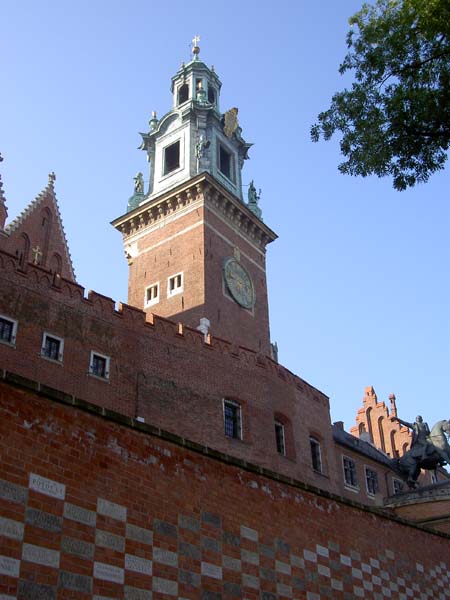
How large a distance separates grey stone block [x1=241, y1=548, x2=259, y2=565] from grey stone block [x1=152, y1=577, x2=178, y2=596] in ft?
4.40

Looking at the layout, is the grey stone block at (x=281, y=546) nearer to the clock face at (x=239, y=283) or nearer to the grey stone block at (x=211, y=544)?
the grey stone block at (x=211, y=544)

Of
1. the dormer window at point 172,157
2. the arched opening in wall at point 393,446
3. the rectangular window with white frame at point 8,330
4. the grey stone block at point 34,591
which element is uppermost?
the dormer window at point 172,157

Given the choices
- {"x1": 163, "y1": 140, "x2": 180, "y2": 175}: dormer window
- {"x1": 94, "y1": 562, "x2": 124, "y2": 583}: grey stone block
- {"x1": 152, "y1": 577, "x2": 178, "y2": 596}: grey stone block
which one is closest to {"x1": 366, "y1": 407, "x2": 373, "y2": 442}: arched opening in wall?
{"x1": 163, "y1": 140, "x2": 180, "y2": 175}: dormer window

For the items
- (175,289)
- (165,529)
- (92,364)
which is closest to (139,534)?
(165,529)

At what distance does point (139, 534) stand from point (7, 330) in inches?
609

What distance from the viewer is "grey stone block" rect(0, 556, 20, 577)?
705 centimetres

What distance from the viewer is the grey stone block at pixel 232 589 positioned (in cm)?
930

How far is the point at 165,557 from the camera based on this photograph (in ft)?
28.5

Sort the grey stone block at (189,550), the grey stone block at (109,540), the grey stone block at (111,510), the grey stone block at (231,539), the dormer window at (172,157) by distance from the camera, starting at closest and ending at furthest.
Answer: the grey stone block at (109,540) < the grey stone block at (111,510) < the grey stone block at (189,550) < the grey stone block at (231,539) < the dormer window at (172,157)

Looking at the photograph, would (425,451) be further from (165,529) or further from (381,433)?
(381,433)

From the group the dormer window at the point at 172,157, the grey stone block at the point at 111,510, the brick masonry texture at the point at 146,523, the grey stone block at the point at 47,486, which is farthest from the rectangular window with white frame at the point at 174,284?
the grey stone block at the point at 47,486

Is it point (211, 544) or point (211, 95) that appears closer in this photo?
point (211, 544)

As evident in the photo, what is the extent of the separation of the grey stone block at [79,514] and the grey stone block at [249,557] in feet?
8.18

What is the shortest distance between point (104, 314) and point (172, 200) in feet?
52.9
